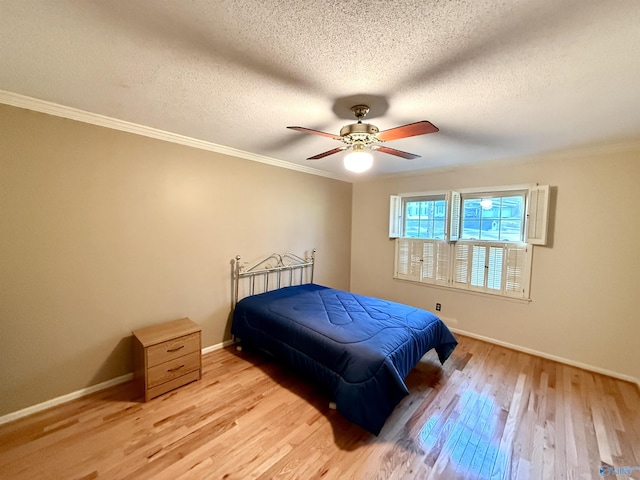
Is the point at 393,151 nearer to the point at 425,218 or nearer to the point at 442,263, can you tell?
the point at 425,218

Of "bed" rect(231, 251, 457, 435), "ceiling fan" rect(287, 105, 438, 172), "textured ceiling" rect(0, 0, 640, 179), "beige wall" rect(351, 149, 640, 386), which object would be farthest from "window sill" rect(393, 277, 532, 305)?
"ceiling fan" rect(287, 105, 438, 172)

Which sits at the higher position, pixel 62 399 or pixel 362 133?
pixel 362 133

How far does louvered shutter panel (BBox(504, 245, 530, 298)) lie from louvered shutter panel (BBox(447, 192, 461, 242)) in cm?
65

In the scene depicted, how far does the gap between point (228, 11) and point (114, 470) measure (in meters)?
2.60

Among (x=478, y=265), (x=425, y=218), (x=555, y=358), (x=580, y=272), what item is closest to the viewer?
(x=580, y=272)

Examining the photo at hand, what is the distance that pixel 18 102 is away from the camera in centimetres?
185

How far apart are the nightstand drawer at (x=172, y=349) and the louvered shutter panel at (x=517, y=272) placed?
3.70 metres

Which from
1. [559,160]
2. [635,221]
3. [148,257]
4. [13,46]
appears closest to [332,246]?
[148,257]

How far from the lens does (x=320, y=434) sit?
1.87m

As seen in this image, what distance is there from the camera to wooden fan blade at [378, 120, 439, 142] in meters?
1.58

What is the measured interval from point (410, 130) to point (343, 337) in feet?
5.51

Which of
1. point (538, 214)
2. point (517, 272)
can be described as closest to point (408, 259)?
point (517, 272)

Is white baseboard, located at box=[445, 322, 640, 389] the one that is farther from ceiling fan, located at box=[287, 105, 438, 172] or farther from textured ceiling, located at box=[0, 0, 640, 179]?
ceiling fan, located at box=[287, 105, 438, 172]

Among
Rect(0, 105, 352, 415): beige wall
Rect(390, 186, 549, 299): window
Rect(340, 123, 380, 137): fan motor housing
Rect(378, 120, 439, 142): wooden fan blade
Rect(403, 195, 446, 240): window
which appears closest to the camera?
Rect(378, 120, 439, 142): wooden fan blade
